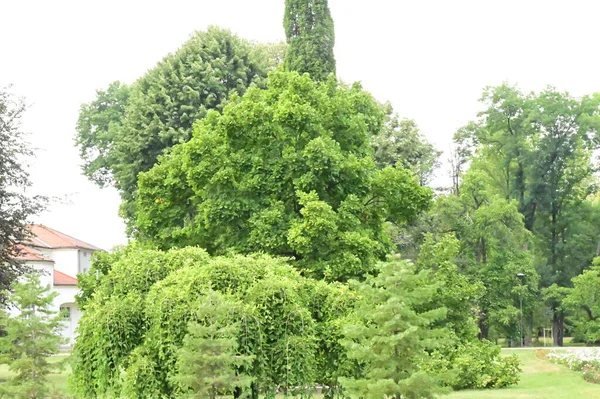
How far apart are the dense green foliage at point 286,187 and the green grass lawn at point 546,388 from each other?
176 inches

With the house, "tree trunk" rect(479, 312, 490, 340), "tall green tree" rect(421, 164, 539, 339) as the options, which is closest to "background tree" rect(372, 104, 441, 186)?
"tall green tree" rect(421, 164, 539, 339)

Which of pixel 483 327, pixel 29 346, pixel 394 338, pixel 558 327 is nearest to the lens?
pixel 394 338

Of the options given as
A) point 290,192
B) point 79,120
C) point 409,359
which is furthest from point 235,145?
point 79,120

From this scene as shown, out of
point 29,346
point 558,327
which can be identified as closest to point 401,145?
point 558,327

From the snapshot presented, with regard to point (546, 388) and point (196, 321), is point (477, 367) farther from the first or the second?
point (196, 321)

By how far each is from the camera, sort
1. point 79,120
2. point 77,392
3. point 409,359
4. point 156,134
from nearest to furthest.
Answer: point 409,359 < point 77,392 < point 156,134 < point 79,120

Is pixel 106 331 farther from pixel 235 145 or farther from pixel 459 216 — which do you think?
pixel 459 216

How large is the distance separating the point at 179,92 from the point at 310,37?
742 cm

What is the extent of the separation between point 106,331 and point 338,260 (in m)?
6.66

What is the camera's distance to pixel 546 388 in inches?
894

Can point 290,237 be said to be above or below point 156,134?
A: below

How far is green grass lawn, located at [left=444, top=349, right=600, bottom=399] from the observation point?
68.5ft

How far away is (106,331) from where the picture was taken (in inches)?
640

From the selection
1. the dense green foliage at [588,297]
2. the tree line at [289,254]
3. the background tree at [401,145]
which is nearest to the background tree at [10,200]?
the tree line at [289,254]
